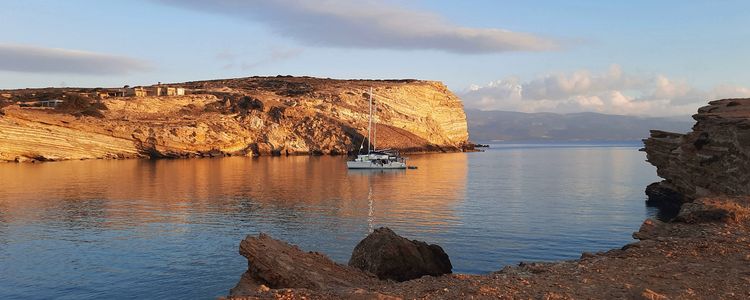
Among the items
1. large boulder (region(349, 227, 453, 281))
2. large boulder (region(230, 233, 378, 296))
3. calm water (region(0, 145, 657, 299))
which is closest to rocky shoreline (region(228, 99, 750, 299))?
large boulder (region(230, 233, 378, 296))

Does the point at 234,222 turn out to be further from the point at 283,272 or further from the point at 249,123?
the point at 249,123

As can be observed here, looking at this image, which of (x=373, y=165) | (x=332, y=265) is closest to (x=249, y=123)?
(x=373, y=165)

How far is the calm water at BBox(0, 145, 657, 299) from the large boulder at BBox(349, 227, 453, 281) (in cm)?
370

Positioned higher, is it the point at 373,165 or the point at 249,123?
the point at 249,123

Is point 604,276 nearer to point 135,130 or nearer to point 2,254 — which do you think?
point 2,254

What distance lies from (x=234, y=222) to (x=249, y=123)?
9290cm

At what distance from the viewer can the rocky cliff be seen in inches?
3659

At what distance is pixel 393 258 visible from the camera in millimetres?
17750

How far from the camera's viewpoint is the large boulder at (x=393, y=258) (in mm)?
17703

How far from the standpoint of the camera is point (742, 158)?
29.3m

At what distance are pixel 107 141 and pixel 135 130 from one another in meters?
5.48

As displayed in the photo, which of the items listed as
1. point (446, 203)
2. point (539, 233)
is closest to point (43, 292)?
point (539, 233)

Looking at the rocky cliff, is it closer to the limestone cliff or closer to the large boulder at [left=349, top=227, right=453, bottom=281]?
the large boulder at [left=349, top=227, right=453, bottom=281]

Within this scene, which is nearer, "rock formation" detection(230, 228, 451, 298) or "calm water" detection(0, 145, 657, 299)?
"rock formation" detection(230, 228, 451, 298)
